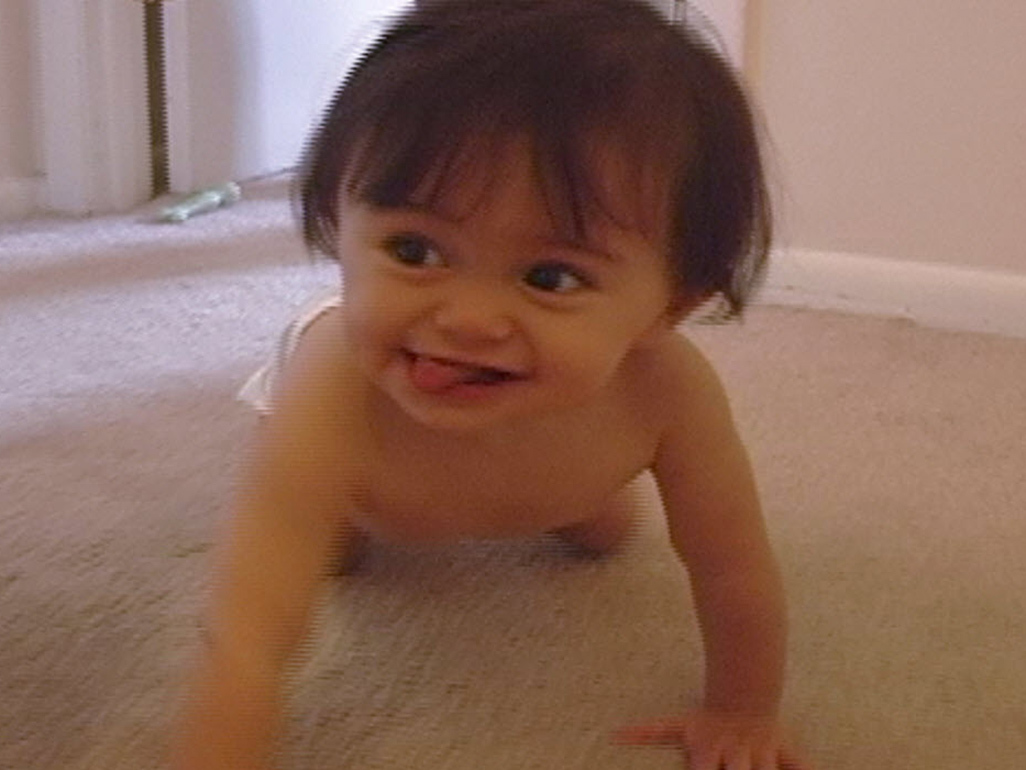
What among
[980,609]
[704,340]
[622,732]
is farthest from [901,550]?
[704,340]

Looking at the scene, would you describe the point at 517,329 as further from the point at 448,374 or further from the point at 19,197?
the point at 19,197

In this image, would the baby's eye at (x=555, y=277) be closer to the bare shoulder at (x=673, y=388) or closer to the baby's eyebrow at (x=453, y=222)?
the baby's eyebrow at (x=453, y=222)

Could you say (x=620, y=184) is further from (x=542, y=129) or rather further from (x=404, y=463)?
(x=404, y=463)

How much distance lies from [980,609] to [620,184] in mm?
374

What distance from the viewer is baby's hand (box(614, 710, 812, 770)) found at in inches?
29.1

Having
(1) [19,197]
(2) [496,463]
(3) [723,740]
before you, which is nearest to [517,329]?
(2) [496,463]

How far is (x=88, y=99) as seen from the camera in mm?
1664

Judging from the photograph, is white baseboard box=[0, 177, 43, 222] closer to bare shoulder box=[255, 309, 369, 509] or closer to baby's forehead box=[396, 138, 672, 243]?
bare shoulder box=[255, 309, 369, 509]

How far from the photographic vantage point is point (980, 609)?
870 millimetres

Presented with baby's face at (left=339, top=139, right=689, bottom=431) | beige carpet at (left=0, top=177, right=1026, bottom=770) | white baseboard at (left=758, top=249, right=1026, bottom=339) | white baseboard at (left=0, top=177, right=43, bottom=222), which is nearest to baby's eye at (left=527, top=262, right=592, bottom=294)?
baby's face at (left=339, top=139, right=689, bottom=431)

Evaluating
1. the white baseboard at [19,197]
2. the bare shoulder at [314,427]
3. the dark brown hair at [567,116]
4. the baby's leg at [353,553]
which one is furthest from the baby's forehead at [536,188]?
Answer: the white baseboard at [19,197]

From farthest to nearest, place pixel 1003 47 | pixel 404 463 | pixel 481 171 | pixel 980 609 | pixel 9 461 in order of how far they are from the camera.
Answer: pixel 1003 47 < pixel 9 461 < pixel 980 609 < pixel 404 463 < pixel 481 171

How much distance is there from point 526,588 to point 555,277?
0.29 meters

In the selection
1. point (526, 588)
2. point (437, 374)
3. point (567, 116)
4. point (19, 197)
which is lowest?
point (19, 197)
